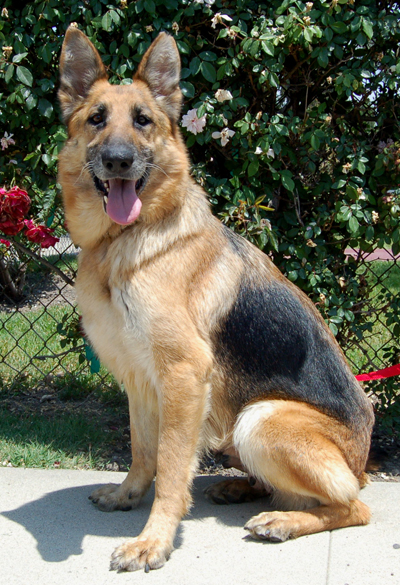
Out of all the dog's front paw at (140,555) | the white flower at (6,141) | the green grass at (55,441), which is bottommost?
the green grass at (55,441)

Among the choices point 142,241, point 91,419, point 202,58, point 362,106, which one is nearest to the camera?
point 142,241

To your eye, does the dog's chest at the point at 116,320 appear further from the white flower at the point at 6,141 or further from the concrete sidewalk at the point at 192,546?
the white flower at the point at 6,141

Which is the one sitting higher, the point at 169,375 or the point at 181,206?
the point at 181,206

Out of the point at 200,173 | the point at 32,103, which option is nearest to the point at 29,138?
the point at 32,103

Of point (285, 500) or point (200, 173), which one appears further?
point (200, 173)

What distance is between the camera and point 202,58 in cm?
341

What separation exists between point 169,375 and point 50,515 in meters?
0.97

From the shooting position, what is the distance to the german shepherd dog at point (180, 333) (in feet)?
8.49

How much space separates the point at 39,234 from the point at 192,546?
205cm

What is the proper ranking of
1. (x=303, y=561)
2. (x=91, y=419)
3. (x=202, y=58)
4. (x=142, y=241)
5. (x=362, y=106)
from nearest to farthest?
(x=303, y=561), (x=142, y=241), (x=202, y=58), (x=362, y=106), (x=91, y=419)

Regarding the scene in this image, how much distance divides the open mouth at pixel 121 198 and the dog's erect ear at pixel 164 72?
494 mm

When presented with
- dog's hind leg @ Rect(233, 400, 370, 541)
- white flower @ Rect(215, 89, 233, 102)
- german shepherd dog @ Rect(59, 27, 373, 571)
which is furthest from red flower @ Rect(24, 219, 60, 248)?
dog's hind leg @ Rect(233, 400, 370, 541)

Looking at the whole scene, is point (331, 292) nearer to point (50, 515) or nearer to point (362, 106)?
point (362, 106)

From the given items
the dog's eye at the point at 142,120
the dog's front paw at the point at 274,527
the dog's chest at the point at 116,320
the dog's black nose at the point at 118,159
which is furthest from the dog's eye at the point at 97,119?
the dog's front paw at the point at 274,527
